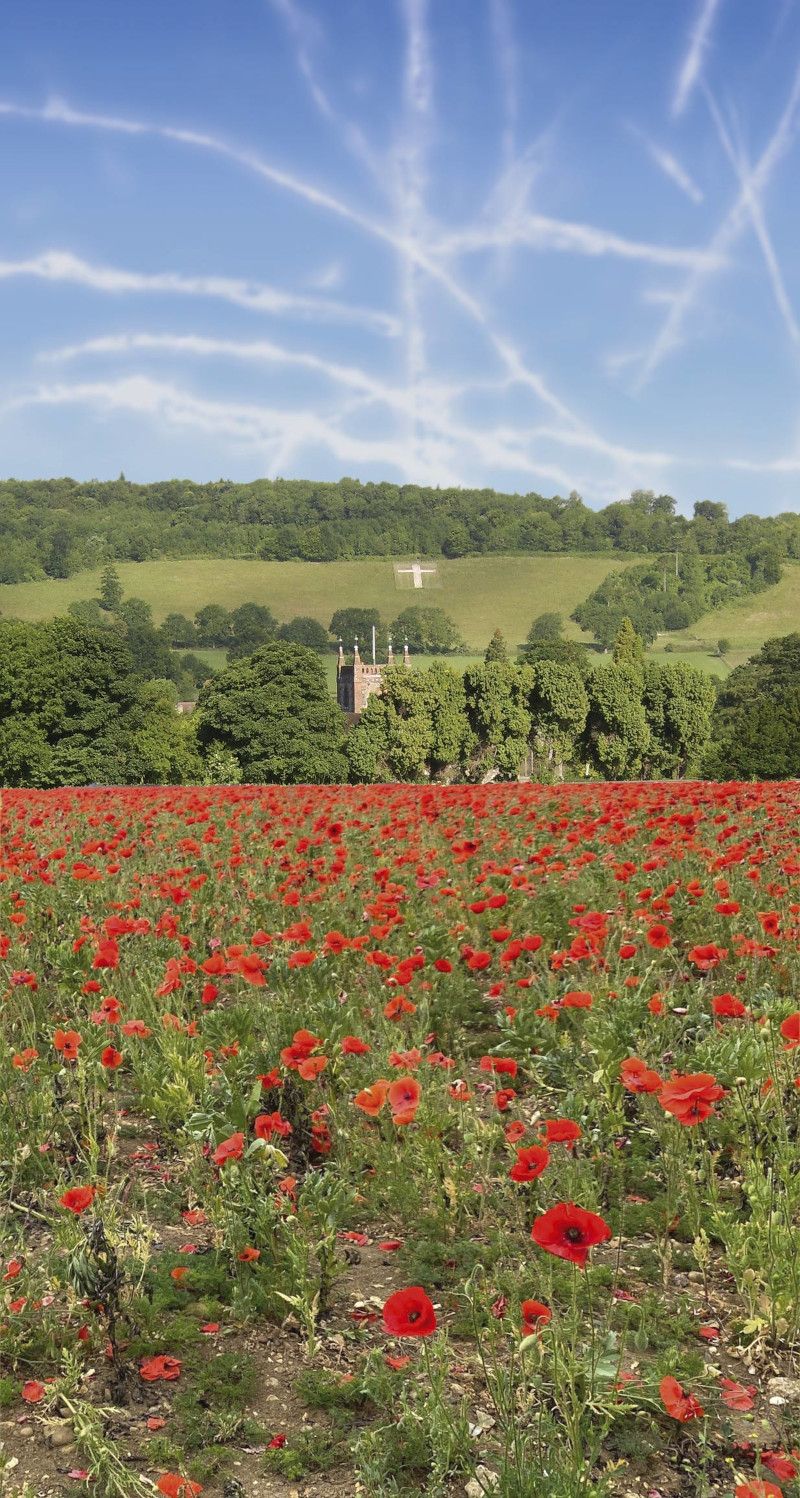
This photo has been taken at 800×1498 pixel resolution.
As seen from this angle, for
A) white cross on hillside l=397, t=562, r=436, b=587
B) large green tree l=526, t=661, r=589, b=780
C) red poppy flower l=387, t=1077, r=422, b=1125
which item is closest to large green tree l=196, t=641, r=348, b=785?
large green tree l=526, t=661, r=589, b=780

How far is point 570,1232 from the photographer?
278 cm

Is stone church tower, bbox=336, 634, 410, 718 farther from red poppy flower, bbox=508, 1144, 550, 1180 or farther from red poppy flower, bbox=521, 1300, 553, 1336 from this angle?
red poppy flower, bbox=521, 1300, 553, 1336

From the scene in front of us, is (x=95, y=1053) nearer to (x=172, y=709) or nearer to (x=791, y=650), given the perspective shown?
(x=172, y=709)

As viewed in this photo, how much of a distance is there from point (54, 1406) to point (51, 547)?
193068 millimetres

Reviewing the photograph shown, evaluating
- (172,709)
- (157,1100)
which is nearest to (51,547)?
(172,709)

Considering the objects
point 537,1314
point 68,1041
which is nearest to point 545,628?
point 68,1041

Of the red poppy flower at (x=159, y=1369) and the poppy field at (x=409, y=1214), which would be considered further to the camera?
the red poppy flower at (x=159, y=1369)

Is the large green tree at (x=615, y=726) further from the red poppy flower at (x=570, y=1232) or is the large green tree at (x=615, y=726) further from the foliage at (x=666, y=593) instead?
the foliage at (x=666, y=593)

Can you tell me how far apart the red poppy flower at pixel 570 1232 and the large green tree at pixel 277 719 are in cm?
5955

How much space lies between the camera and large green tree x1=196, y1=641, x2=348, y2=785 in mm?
63250

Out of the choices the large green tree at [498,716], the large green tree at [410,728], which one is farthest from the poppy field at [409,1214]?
the large green tree at [498,716]

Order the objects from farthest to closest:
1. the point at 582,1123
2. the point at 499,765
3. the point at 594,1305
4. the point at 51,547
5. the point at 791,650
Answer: the point at 51,547
the point at 791,650
the point at 499,765
the point at 582,1123
the point at 594,1305

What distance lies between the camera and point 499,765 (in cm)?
7100

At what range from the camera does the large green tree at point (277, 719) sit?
208ft
